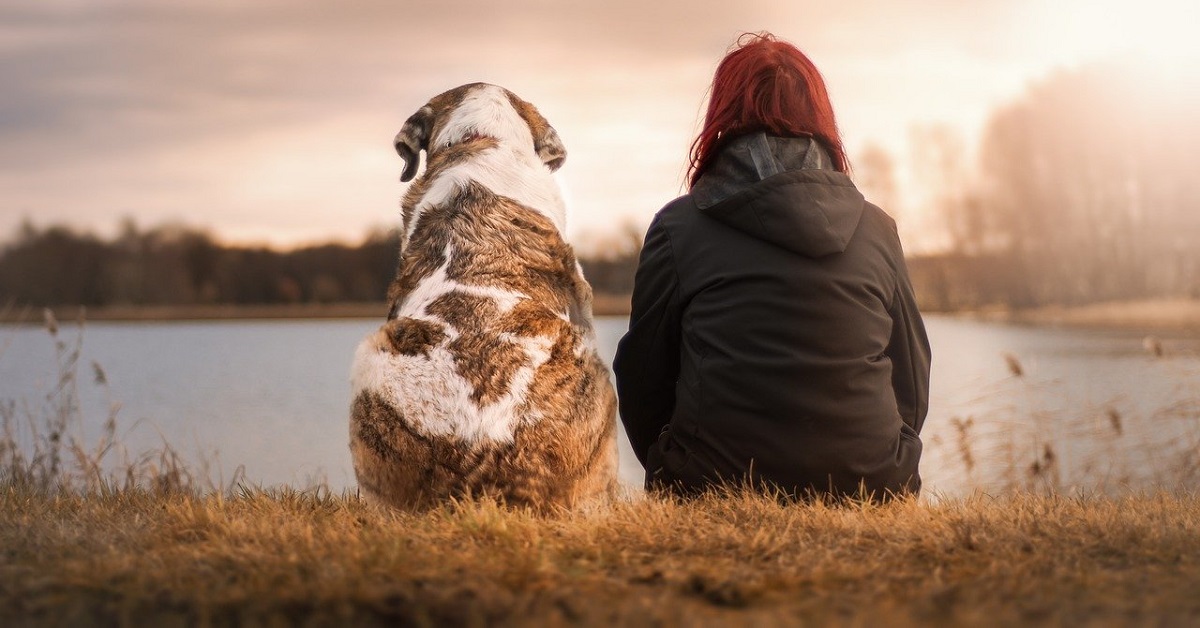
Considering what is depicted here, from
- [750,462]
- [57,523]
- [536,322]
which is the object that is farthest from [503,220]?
[57,523]

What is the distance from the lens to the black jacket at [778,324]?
12.8 ft

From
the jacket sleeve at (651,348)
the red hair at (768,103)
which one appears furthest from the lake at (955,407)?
the red hair at (768,103)

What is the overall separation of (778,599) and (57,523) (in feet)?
9.57

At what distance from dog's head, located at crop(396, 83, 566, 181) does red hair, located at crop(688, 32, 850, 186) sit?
0.94 m

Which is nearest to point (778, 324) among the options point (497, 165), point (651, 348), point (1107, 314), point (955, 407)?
point (651, 348)

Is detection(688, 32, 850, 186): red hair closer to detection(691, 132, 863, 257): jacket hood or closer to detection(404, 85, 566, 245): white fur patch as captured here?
detection(691, 132, 863, 257): jacket hood

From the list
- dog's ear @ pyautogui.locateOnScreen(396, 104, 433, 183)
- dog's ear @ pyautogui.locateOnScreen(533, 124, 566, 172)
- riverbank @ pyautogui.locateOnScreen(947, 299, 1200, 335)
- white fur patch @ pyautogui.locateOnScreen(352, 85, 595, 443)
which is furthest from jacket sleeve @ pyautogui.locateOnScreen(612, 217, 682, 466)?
riverbank @ pyautogui.locateOnScreen(947, 299, 1200, 335)

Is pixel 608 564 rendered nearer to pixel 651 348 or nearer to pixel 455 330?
pixel 455 330

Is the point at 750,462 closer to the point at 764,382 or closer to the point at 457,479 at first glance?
the point at 764,382

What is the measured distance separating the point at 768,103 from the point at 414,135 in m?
1.93

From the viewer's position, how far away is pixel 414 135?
16.7ft

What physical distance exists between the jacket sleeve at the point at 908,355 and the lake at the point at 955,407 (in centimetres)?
94

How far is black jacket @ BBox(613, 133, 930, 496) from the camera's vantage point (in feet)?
12.8

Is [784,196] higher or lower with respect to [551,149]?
lower
